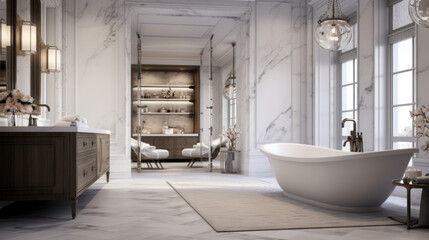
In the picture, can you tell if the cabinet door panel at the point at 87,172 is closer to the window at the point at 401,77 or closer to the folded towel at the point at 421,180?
the folded towel at the point at 421,180

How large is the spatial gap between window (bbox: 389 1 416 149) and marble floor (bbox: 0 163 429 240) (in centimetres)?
92

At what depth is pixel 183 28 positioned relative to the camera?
9586mm

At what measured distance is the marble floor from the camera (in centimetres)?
320

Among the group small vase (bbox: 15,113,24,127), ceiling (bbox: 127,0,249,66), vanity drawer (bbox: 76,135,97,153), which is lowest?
vanity drawer (bbox: 76,135,97,153)

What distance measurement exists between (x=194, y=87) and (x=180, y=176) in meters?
5.60

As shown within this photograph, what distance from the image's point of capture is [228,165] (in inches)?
326

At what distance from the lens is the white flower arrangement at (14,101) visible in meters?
3.96

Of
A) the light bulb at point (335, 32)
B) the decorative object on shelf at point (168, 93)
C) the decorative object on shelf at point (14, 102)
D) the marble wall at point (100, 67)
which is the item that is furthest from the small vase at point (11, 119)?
the decorative object on shelf at point (168, 93)

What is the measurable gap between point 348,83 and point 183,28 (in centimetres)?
388

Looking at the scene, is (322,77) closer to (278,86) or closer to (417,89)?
(278,86)

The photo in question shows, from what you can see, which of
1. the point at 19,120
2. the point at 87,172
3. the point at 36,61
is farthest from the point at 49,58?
the point at 87,172

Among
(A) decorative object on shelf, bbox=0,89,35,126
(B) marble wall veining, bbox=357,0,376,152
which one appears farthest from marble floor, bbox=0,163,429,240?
(B) marble wall veining, bbox=357,0,376,152

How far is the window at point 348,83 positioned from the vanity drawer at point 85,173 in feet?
12.4

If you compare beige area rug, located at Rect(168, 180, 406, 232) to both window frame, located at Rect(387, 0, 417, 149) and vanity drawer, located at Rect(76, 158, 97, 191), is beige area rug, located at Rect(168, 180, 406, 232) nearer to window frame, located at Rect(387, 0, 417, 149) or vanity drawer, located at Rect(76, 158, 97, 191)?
vanity drawer, located at Rect(76, 158, 97, 191)
